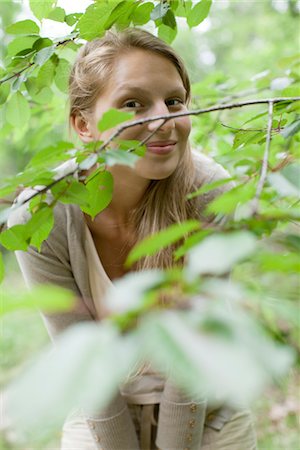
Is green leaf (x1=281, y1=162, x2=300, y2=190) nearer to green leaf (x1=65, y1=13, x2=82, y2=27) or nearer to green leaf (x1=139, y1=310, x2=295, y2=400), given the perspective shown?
green leaf (x1=139, y1=310, x2=295, y2=400)

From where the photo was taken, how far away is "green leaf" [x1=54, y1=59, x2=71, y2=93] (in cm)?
114

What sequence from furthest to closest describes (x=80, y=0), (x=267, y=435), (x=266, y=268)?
(x=267, y=435) < (x=80, y=0) < (x=266, y=268)

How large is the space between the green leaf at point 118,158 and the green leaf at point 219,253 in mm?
262

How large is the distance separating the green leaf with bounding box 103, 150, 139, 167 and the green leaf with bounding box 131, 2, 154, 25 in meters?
0.39

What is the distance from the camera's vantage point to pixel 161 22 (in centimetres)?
106

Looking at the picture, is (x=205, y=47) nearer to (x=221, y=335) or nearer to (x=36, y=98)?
(x=36, y=98)

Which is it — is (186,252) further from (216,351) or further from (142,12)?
(142,12)

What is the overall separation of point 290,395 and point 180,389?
6.86ft

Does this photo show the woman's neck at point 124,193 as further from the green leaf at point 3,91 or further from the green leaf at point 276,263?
the green leaf at point 276,263

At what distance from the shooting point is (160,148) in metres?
1.13

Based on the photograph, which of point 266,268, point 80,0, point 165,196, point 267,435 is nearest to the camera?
point 266,268

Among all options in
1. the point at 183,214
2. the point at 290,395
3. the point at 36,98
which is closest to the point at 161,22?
the point at 36,98

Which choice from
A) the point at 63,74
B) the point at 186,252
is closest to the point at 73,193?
the point at 186,252

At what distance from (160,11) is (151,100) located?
0.21 metres
